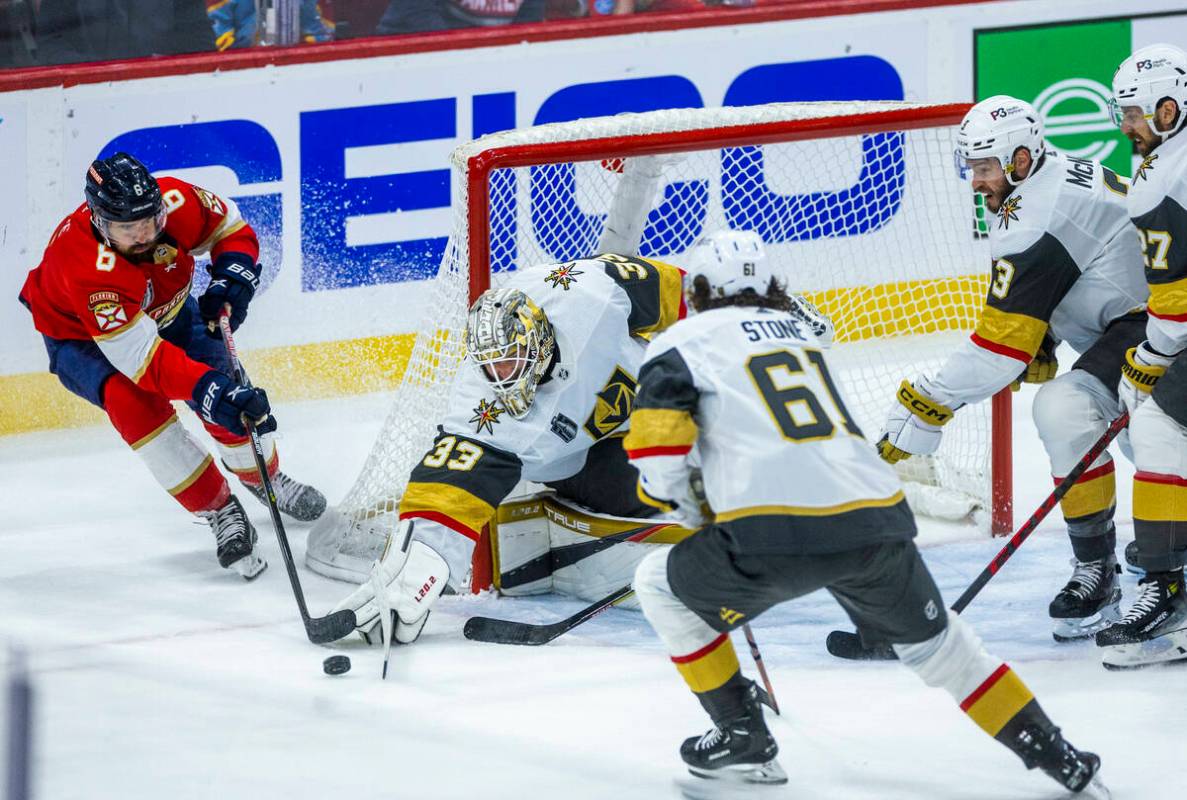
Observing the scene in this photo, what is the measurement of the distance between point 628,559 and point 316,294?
196 centimetres

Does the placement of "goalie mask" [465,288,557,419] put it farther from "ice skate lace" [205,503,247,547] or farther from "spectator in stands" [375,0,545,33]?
"spectator in stands" [375,0,545,33]

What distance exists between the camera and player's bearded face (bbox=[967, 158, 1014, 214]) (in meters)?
3.66

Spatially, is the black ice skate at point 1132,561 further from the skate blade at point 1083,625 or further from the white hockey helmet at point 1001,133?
the white hockey helmet at point 1001,133

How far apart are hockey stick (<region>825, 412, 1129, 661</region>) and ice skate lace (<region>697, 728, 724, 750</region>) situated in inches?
25.3

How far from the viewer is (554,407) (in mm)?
3799

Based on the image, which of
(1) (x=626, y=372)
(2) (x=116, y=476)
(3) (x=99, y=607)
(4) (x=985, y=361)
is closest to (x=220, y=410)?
(3) (x=99, y=607)

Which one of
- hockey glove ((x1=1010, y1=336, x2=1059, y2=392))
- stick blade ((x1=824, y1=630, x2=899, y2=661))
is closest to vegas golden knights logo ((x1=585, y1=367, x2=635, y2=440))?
stick blade ((x1=824, y1=630, x2=899, y2=661))

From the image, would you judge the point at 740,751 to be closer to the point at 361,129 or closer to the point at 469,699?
the point at 469,699

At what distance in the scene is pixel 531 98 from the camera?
5.64 metres

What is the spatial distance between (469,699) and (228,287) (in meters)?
1.35

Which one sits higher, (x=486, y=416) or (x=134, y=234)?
(x=134, y=234)

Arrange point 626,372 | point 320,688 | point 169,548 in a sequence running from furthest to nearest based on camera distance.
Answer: point 169,548 → point 626,372 → point 320,688

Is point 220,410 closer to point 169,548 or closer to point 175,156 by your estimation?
point 169,548

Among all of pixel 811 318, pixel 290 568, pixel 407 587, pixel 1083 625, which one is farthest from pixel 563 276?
pixel 1083 625
